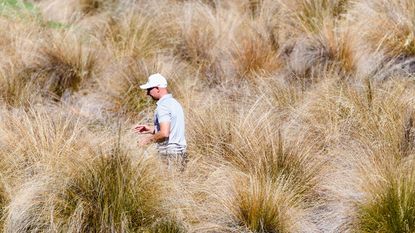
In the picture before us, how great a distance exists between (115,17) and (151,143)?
5.14m

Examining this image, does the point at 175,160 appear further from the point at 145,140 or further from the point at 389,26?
the point at 389,26

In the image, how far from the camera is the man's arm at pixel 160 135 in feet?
24.6

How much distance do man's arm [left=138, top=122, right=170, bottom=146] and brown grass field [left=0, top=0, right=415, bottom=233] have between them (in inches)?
5.2

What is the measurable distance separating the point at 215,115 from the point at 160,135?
866 millimetres

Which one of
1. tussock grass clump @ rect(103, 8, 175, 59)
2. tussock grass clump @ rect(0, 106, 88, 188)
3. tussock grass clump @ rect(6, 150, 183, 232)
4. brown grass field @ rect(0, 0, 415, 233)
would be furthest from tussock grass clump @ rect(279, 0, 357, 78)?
tussock grass clump @ rect(6, 150, 183, 232)

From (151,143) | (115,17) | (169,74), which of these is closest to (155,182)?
(151,143)

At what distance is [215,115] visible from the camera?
8172mm

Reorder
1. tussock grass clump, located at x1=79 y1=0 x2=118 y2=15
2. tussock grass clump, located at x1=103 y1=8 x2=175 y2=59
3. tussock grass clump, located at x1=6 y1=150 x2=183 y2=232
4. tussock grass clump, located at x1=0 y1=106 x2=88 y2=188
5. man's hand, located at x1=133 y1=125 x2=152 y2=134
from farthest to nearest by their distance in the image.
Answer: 1. tussock grass clump, located at x1=79 y1=0 x2=118 y2=15
2. tussock grass clump, located at x1=103 y1=8 x2=175 y2=59
3. man's hand, located at x1=133 y1=125 x2=152 y2=134
4. tussock grass clump, located at x1=0 y1=106 x2=88 y2=188
5. tussock grass clump, located at x1=6 y1=150 x2=183 y2=232

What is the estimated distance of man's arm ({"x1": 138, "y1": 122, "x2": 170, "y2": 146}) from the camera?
7.48 m

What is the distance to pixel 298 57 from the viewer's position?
10250 mm

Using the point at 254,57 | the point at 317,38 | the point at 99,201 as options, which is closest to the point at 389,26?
the point at 317,38

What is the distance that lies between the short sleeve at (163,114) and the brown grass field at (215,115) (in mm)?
342

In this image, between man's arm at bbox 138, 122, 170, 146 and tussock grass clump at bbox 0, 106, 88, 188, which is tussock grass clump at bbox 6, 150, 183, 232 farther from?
man's arm at bbox 138, 122, 170, 146

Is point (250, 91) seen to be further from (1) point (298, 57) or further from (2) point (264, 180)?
(2) point (264, 180)
